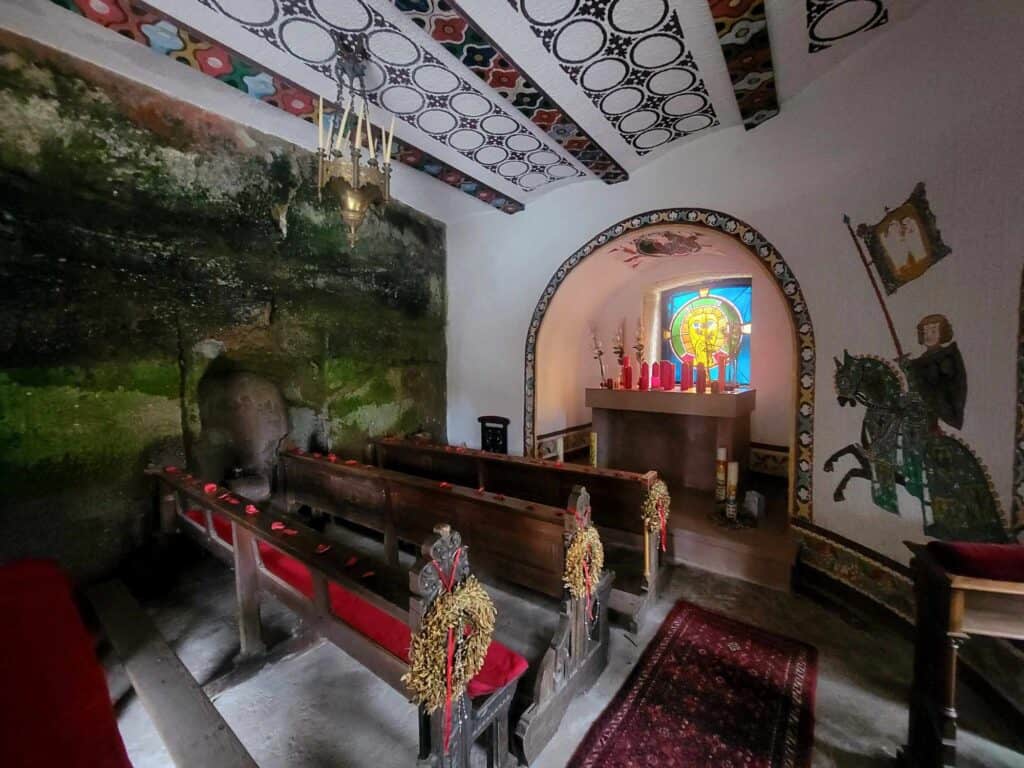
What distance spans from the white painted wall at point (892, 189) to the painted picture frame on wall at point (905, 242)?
0.06m

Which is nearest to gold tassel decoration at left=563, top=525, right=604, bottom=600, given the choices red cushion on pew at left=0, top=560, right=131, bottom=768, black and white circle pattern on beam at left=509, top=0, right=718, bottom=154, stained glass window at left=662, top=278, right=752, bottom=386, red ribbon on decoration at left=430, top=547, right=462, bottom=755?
red ribbon on decoration at left=430, top=547, right=462, bottom=755

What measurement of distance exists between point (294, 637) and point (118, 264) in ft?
9.56

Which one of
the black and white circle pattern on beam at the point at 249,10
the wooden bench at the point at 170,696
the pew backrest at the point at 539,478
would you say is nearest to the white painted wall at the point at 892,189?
the pew backrest at the point at 539,478

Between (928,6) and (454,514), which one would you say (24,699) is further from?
(928,6)

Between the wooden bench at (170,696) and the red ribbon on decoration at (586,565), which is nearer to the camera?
the wooden bench at (170,696)

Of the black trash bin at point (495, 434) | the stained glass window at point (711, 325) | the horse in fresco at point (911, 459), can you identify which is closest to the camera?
the horse in fresco at point (911, 459)

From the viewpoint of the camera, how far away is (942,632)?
143 centimetres

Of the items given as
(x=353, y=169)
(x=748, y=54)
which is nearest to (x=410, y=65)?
(x=353, y=169)

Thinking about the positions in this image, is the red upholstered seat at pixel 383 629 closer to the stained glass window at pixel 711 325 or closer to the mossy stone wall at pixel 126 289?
the mossy stone wall at pixel 126 289

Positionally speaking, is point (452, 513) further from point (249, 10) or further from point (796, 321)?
point (249, 10)

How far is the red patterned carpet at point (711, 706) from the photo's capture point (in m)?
1.66

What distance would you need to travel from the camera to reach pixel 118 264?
2.82 m

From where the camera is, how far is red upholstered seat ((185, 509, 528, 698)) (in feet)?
4.98

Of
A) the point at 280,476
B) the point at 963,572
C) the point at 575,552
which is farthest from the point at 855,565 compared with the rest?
the point at 280,476
